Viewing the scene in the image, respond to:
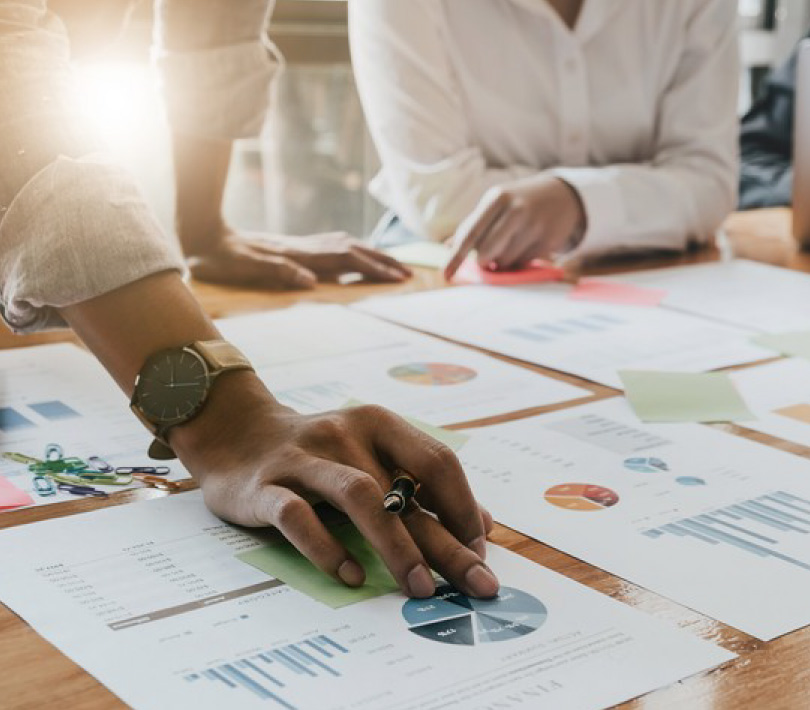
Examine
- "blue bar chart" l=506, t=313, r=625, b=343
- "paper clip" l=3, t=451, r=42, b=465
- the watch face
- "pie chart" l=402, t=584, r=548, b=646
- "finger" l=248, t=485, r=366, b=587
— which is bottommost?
"blue bar chart" l=506, t=313, r=625, b=343

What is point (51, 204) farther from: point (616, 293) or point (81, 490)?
point (616, 293)

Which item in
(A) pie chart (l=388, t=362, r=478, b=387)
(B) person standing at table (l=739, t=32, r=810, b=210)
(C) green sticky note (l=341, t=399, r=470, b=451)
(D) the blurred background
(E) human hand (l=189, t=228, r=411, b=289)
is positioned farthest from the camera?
(D) the blurred background

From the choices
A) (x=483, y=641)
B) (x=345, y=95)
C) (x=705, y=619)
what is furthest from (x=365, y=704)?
(x=345, y=95)

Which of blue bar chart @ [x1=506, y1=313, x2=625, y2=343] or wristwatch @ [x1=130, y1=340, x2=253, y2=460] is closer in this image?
wristwatch @ [x1=130, y1=340, x2=253, y2=460]

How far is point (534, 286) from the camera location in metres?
1.42

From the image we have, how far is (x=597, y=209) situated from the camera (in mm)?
1556

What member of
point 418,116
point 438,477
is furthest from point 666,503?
point 418,116

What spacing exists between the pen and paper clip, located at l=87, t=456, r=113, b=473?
0.22 m

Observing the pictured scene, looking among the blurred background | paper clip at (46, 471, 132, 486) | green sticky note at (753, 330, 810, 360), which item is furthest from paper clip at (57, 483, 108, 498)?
the blurred background

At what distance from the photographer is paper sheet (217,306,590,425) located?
0.96m

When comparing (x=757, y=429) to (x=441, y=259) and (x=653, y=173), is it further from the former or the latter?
(x=653, y=173)

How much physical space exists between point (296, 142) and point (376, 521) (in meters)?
2.39

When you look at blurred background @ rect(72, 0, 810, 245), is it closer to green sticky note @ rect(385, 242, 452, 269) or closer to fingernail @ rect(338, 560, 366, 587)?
green sticky note @ rect(385, 242, 452, 269)

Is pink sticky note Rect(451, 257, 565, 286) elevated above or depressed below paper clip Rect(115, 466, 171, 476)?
below
